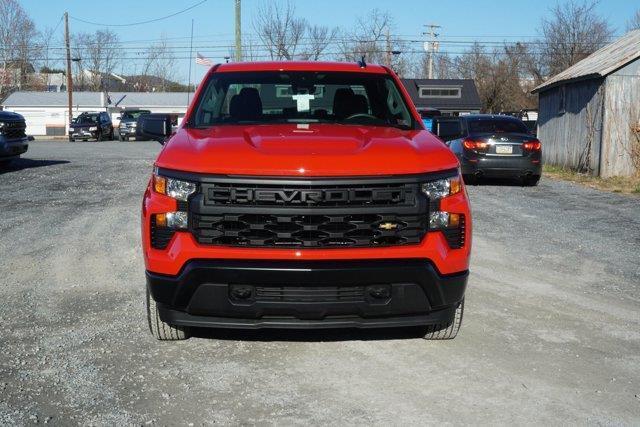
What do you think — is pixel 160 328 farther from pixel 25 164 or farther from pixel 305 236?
pixel 25 164

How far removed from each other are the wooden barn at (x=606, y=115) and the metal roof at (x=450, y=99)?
30067 millimetres

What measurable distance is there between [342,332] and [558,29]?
51549 millimetres

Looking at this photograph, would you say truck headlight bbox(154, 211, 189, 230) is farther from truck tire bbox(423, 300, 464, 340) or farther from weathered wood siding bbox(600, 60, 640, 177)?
weathered wood siding bbox(600, 60, 640, 177)

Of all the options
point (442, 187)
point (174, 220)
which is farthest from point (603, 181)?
point (174, 220)

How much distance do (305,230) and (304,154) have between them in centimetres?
43

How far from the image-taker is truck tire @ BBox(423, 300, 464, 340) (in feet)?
14.6

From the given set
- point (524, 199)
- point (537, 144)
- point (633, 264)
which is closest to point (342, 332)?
point (633, 264)

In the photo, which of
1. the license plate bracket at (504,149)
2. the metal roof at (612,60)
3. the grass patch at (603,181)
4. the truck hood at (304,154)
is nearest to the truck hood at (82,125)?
the metal roof at (612,60)

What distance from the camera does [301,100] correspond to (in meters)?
5.50

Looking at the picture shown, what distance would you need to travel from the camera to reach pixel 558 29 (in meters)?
51.2

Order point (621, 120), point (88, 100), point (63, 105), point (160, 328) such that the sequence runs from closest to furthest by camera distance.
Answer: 1. point (160, 328)
2. point (621, 120)
3. point (63, 105)
4. point (88, 100)

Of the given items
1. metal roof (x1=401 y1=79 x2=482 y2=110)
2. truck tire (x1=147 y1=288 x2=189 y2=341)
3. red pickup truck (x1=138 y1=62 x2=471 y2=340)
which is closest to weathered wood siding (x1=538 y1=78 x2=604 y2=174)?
red pickup truck (x1=138 y1=62 x2=471 y2=340)

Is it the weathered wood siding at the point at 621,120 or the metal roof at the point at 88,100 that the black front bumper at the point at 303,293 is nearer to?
the weathered wood siding at the point at 621,120

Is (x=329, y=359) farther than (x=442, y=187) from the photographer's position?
Yes
